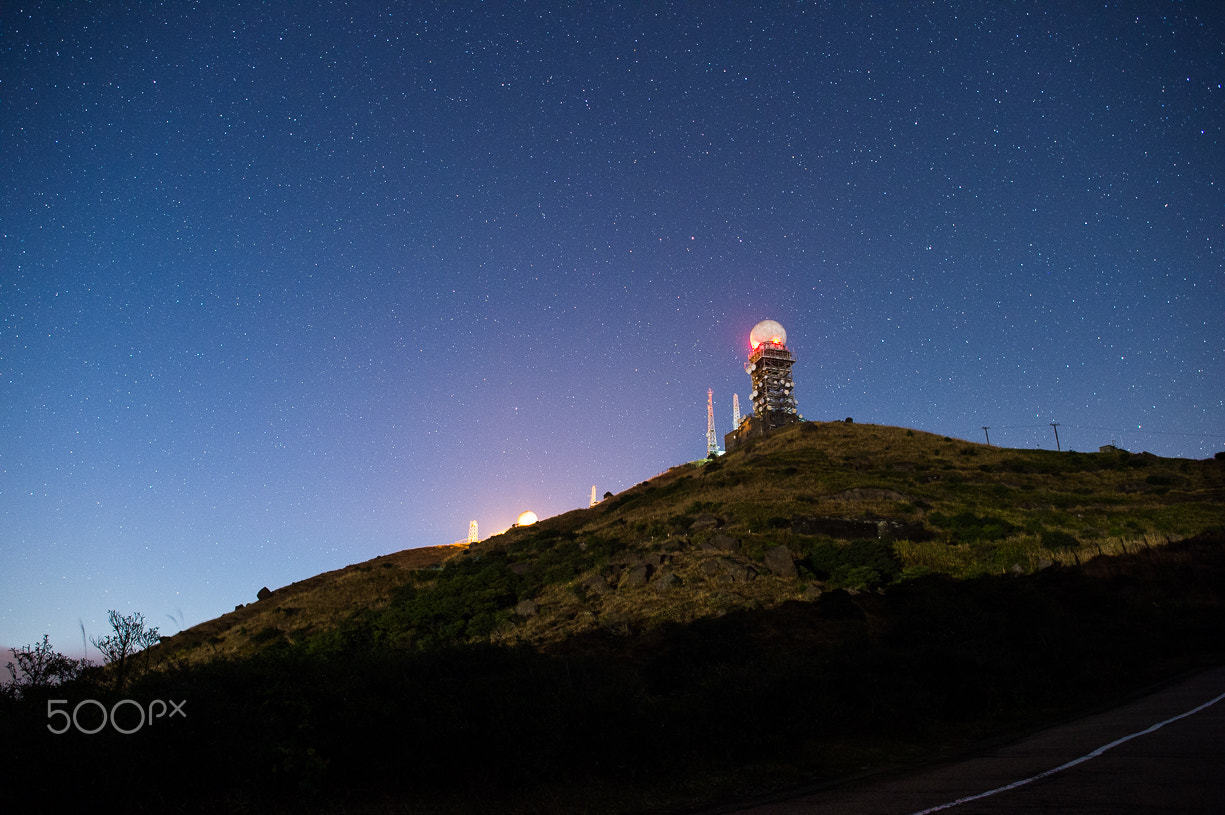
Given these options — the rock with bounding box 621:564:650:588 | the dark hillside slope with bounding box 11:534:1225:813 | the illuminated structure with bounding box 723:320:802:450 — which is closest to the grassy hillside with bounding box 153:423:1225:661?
the rock with bounding box 621:564:650:588

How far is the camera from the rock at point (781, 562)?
85.6ft

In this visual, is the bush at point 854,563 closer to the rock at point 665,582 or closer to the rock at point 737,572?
the rock at point 737,572

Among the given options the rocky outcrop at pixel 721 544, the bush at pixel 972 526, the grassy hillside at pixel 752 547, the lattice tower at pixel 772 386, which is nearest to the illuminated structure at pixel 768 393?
the lattice tower at pixel 772 386

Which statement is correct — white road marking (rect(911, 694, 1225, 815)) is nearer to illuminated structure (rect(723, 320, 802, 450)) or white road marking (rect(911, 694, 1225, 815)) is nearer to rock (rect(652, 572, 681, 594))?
rock (rect(652, 572, 681, 594))

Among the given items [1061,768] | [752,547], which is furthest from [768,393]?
[1061,768]

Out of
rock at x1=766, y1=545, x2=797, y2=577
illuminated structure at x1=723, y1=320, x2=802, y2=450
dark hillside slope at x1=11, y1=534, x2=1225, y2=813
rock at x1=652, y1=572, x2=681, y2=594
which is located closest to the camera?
dark hillside slope at x1=11, y1=534, x2=1225, y2=813

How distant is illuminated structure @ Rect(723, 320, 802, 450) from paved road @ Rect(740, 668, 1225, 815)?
7369cm

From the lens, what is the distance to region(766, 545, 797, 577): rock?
1027 inches

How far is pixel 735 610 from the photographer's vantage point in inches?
867

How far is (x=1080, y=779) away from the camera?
630 centimetres

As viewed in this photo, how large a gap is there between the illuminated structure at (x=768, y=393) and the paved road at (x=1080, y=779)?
73.7 m

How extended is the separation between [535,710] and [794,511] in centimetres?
2867

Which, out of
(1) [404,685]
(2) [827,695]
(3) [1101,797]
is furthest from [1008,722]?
(1) [404,685]

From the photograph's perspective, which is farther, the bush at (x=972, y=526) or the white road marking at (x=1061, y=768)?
the bush at (x=972, y=526)
